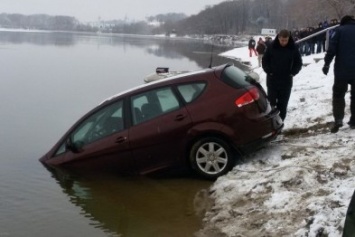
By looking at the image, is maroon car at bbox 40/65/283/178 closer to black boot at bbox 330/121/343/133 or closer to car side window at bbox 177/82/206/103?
car side window at bbox 177/82/206/103

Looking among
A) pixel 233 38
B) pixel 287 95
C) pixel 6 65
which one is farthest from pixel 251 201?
pixel 233 38

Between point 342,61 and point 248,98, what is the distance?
67.2 inches

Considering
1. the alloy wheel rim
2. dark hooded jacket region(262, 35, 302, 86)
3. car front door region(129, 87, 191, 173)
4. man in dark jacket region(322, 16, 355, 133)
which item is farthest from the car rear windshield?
man in dark jacket region(322, 16, 355, 133)

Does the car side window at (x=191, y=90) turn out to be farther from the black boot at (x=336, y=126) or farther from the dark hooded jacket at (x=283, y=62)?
the black boot at (x=336, y=126)

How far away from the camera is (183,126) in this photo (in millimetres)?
7398

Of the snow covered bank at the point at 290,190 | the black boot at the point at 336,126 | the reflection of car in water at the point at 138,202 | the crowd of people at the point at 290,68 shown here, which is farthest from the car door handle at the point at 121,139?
the black boot at the point at 336,126

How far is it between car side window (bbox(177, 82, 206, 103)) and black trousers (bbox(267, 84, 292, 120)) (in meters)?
1.91

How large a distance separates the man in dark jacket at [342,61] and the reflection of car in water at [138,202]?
2.46 m

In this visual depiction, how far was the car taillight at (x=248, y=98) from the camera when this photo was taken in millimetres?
7383

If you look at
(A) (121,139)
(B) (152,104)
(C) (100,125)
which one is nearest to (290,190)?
(B) (152,104)

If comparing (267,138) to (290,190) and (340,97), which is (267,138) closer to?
(340,97)

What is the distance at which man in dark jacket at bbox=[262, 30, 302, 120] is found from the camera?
8812mm

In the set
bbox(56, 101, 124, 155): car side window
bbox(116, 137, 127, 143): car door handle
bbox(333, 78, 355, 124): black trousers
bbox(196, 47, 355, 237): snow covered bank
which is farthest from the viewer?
bbox(333, 78, 355, 124): black trousers

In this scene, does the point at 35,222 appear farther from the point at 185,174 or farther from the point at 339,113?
the point at 339,113
